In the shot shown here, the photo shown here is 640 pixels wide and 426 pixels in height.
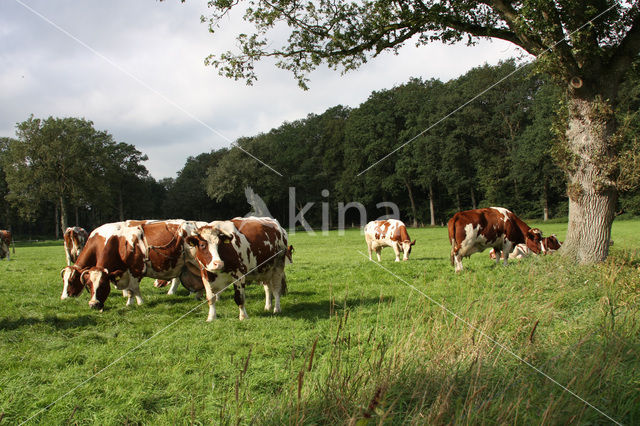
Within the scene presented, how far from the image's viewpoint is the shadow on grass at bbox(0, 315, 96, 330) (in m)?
7.23

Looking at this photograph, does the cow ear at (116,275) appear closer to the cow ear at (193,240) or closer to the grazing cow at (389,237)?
the cow ear at (193,240)

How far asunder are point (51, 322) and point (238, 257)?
3598 millimetres

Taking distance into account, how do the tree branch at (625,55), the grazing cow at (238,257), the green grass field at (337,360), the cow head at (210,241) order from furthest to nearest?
the tree branch at (625,55) < the grazing cow at (238,257) < the cow head at (210,241) < the green grass field at (337,360)

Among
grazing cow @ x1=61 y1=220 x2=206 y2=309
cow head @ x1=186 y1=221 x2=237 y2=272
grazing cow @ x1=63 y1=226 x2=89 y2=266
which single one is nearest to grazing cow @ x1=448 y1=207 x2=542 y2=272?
cow head @ x1=186 y1=221 x2=237 y2=272

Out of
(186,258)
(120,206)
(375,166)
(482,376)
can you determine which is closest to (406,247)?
(186,258)

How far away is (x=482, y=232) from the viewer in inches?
487

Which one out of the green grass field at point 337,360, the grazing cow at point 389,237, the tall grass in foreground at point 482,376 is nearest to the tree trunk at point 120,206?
the grazing cow at point 389,237

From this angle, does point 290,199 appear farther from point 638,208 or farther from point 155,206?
point 638,208

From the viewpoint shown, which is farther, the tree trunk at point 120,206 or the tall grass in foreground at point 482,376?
the tree trunk at point 120,206

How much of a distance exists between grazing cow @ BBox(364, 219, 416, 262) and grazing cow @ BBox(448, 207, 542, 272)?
518 cm

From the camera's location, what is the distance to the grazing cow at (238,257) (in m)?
7.75

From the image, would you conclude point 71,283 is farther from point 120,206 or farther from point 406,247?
point 120,206

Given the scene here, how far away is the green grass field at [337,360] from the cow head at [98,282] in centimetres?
33

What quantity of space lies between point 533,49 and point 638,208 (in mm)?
45805
